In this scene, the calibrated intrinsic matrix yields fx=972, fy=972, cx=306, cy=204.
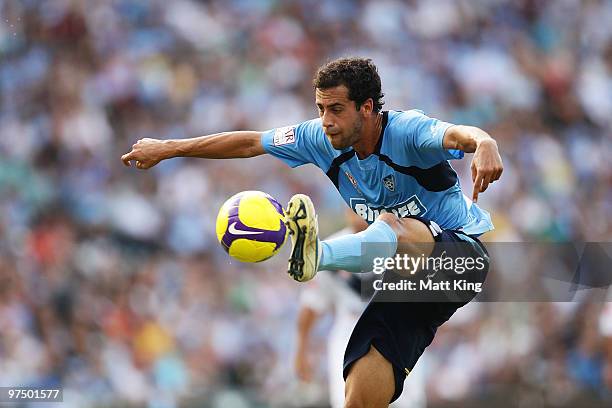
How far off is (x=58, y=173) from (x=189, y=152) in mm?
5009

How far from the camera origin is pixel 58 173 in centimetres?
1059

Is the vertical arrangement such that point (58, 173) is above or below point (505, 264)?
above

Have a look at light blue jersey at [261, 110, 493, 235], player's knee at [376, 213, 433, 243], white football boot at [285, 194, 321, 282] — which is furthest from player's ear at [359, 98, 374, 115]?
white football boot at [285, 194, 321, 282]

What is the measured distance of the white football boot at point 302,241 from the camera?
504 centimetres

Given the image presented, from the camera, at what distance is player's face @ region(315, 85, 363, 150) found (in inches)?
218

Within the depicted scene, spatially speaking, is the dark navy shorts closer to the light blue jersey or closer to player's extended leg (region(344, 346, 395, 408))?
player's extended leg (region(344, 346, 395, 408))

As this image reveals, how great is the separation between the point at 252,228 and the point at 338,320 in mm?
3361

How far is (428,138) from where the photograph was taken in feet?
17.4

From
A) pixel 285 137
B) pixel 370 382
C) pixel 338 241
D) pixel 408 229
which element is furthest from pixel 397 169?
pixel 370 382

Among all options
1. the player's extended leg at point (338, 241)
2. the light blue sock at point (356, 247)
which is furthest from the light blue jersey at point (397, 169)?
the light blue sock at point (356, 247)

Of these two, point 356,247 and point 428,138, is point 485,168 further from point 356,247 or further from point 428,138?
point 356,247

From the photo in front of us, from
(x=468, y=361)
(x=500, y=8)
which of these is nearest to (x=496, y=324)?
(x=468, y=361)

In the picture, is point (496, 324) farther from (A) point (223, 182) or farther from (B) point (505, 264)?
(A) point (223, 182)

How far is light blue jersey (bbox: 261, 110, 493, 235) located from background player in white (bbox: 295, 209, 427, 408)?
1.77m
